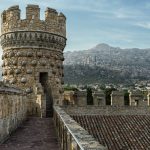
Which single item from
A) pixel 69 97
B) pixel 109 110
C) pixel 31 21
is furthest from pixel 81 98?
pixel 31 21

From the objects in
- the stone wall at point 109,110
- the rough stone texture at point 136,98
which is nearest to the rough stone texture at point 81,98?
the stone wall at point 109,110

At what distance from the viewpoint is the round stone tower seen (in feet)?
72.1

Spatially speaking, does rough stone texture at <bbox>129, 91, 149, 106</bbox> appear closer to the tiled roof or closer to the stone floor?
the tiled roof

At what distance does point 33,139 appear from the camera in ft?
42.6

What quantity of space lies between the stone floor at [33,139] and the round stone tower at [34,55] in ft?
17.8

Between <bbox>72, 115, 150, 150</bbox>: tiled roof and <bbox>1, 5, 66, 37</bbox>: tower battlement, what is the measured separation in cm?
563

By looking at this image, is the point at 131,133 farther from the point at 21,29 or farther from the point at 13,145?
the point at 21,29

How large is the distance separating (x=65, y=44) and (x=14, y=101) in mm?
9870

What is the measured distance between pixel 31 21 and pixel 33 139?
10547mm

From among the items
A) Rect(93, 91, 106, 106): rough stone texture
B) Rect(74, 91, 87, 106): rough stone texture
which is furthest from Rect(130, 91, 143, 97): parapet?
Rect(74, 91, 87, 106): rough stone texture

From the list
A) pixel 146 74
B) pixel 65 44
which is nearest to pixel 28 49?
pixel 65 44

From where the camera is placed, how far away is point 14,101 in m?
15.1

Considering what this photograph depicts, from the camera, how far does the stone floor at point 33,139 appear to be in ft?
37.1

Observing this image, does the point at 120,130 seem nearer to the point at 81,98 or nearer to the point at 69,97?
the point at 81,98
